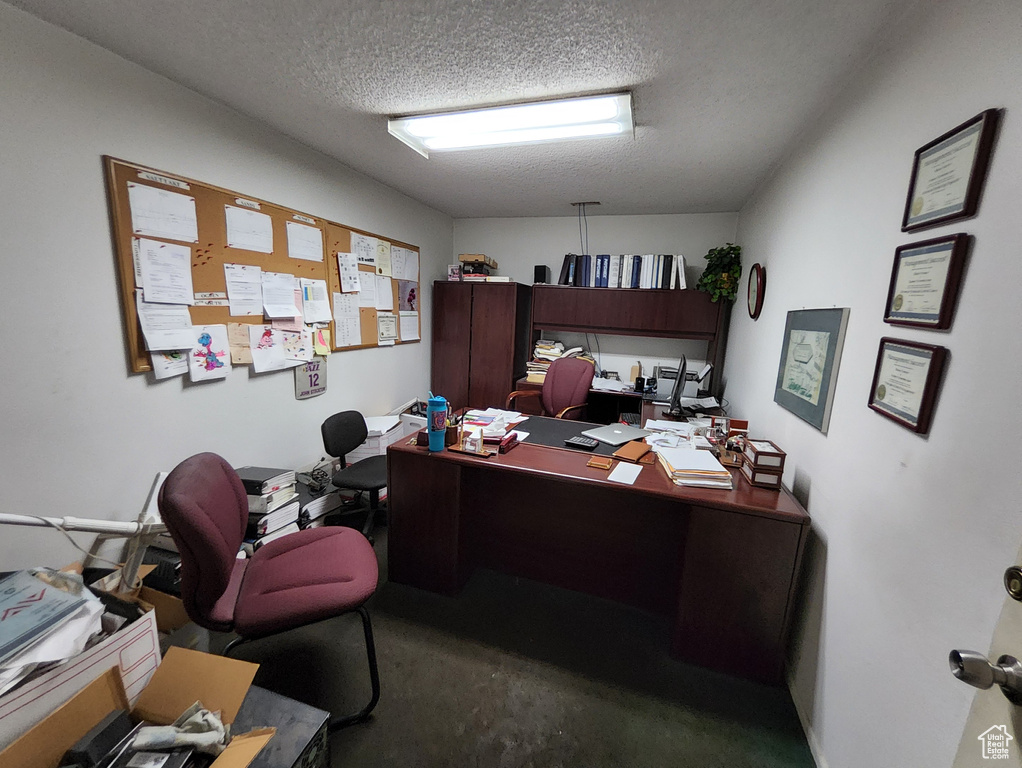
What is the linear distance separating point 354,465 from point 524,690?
1.69m

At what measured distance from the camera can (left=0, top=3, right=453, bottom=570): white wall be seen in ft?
4.57

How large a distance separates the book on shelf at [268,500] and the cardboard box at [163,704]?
102 centimetres

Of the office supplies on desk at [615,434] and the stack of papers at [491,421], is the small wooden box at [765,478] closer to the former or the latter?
the office supplies on desk at [615,434]

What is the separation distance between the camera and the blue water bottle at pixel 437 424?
189 centimetres

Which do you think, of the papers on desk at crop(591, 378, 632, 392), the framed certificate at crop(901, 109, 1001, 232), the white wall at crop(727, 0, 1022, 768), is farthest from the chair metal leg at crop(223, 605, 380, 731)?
the papers on desk at crop(591, 378, 632, 392)

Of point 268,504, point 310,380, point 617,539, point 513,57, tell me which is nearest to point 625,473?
point 617,539

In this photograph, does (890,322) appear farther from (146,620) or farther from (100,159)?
(100,159)

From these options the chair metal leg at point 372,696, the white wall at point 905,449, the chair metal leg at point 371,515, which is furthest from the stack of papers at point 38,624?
the white wall at point 905,449

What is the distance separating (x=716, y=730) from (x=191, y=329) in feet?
9.52

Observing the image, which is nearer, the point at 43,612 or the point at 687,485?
the point at 43,612

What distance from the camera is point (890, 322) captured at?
1119 mm

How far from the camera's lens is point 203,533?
1132mm

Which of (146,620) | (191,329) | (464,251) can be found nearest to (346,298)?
(191,329)

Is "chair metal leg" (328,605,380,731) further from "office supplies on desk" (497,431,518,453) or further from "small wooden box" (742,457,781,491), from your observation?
"small wooden box" (742,457,781,491)
